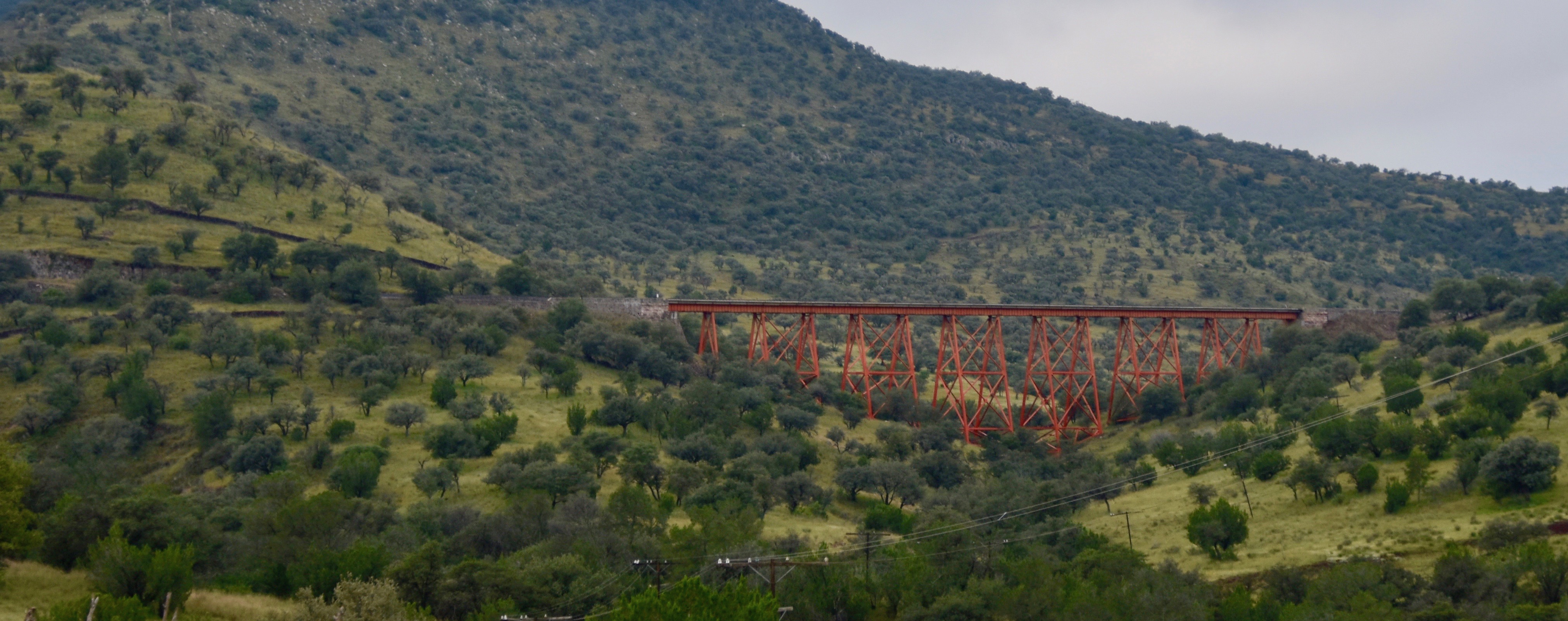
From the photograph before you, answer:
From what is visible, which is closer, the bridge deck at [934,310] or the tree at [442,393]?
the tree at [442,393]

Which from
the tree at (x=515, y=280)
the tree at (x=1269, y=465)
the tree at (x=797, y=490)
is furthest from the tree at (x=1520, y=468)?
the tree at (x=515, y=280)

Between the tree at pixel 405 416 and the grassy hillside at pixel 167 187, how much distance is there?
2084 cm

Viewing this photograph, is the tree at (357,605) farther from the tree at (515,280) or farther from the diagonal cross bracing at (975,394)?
the tree at (515,280)

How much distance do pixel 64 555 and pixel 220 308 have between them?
90.9 ft

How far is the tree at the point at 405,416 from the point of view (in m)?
46.6

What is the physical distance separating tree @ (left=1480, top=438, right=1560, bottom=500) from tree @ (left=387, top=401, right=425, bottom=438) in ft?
126

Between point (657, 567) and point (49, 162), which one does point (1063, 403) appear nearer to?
point (657, 567)

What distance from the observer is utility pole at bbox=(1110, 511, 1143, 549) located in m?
40.9

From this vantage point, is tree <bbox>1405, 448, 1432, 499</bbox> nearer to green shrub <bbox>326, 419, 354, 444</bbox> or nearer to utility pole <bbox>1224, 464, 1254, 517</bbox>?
utility pole <bbox>1224, 464, 1254, 517</bbox>

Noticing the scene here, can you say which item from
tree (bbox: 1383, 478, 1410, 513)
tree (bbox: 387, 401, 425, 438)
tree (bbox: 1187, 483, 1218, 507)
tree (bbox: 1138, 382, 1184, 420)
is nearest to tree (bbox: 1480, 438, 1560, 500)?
tree (bbox: 1383, 478, 1410, 513)

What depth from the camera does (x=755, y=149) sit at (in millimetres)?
140875

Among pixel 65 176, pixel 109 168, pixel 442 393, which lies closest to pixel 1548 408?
pixel 442 393

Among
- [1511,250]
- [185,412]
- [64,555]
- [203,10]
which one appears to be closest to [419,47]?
[203,10]

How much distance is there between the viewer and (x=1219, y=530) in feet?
126
